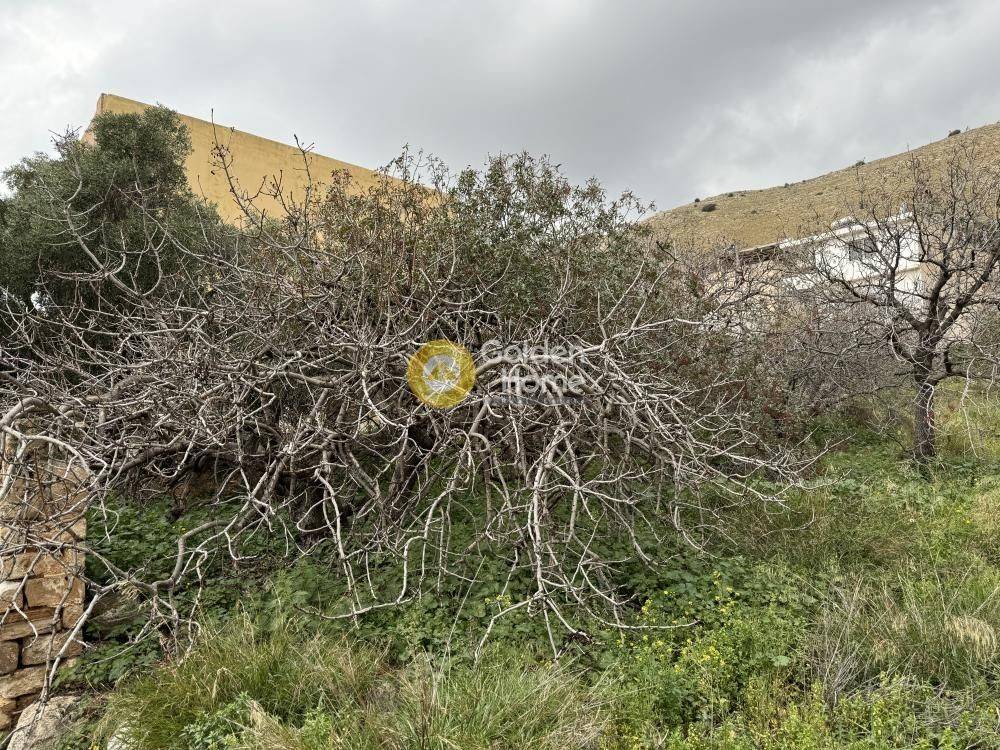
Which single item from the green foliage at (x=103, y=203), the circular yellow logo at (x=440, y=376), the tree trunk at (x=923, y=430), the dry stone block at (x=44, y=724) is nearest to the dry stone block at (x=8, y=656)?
the dry stone block at (x=44, y=724)

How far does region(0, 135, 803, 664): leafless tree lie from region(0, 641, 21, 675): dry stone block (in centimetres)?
46

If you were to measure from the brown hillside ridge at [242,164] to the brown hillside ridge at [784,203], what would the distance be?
1925cm

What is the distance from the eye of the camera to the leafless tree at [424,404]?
145 inches

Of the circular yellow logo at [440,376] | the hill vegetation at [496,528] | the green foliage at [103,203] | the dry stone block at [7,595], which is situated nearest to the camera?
the hill vegetation at [496,528]

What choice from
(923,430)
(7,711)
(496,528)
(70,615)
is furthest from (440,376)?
(923,430)

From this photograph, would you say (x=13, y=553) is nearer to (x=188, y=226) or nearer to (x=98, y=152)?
(x=188, y=226)

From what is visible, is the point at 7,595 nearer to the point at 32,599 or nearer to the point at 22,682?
the point at 32,599

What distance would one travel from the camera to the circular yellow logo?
439 centimetres

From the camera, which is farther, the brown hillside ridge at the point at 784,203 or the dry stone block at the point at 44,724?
the brown hillside ridge at the point at 784,203

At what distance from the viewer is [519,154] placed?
6324mm

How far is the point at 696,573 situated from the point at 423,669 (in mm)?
1904

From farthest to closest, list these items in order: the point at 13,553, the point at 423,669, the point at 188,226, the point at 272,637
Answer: the point at 188,226
the point at 13,553
the point at 272,637
the point at 423,669

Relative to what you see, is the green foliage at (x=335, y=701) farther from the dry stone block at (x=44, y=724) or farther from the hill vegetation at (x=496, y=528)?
the dry stone block at (x=44, y=724)

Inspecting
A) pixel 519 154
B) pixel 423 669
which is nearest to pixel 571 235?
pixel 519 154
